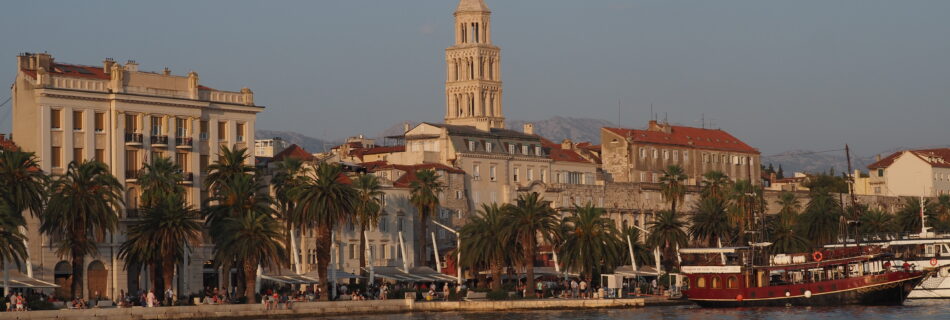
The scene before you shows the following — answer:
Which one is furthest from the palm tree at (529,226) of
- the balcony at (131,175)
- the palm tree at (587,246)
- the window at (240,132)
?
the balcony at (131,175)

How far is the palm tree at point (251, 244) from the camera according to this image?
96.9 metres

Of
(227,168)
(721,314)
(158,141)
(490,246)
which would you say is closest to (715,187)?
(490,246)

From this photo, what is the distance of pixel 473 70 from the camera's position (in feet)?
624

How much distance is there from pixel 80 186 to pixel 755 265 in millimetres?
→ 46836

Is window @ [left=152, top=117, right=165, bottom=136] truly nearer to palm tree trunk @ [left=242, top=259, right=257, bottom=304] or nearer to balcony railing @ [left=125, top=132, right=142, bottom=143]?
balcony railing @ [left=125, top=132, right=142, bottom=143]

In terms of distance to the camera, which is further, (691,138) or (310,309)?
(691,138)

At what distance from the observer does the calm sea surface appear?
98.1 metres

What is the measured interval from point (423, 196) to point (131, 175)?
28001 mm

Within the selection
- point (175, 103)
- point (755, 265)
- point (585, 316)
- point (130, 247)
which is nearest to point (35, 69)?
point (175, 103)

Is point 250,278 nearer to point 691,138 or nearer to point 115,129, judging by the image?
point 115,129

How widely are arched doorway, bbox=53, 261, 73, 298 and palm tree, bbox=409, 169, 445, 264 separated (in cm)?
3321

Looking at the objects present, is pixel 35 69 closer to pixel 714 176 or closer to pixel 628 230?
pixel 628 230

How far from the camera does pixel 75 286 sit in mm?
95875

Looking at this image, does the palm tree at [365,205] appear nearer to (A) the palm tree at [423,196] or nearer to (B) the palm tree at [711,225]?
(A) the palm tree at [423,196]
